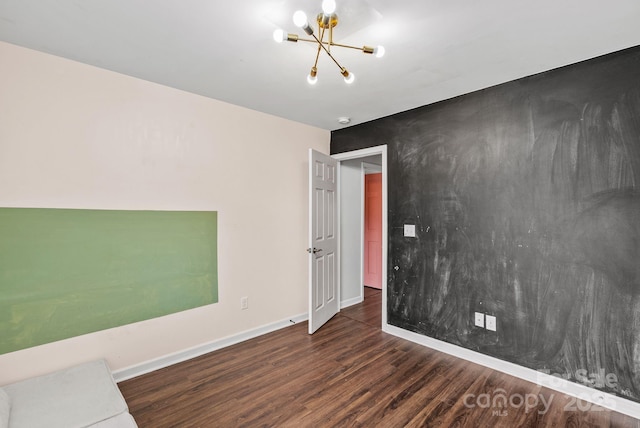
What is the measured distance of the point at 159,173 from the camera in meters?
2.61

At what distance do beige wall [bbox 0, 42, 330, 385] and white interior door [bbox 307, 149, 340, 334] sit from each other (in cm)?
28

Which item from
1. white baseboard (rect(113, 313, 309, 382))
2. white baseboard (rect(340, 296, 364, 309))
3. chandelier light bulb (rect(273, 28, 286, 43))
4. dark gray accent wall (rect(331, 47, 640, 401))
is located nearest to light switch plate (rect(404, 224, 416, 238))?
dark gray accent wall (rect(331, 47, 640, 401))

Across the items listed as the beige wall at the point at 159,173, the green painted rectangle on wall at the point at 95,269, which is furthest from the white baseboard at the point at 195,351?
the green painted rectangle on wall at the point at 95,269

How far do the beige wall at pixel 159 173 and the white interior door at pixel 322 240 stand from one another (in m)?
0.28

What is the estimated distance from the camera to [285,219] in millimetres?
3555

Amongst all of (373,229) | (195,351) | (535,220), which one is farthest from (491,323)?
(373,229)

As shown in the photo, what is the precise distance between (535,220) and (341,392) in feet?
6.79

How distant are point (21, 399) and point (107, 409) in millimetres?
570

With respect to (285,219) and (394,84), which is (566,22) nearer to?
(394,84)

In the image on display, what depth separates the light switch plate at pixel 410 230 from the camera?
3151 millimetres

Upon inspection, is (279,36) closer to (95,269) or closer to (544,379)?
(95,269)

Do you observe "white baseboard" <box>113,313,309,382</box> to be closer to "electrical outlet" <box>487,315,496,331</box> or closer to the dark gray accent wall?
the dark gray accent wall

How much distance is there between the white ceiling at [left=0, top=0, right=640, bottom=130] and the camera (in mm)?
1609

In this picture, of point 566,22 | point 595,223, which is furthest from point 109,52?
point 595,223
